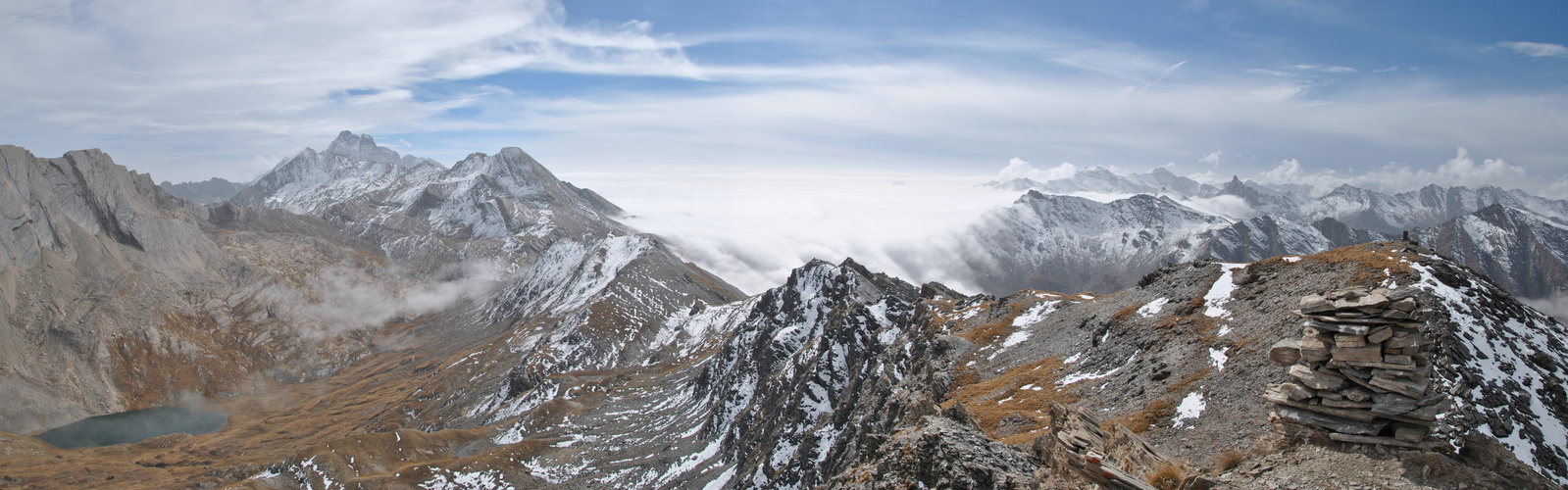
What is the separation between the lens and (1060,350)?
204 ft

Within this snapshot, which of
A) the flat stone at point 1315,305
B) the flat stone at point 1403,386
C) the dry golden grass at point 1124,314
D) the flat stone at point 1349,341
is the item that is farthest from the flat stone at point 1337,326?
the dry golden grass at point 1124,314

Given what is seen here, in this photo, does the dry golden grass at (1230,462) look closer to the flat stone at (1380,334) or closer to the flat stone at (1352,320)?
the flat stone at (1352,320)

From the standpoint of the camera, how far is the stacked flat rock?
728 inches

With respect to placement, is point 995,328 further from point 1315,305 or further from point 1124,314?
point 1315,305

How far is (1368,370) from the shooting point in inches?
763

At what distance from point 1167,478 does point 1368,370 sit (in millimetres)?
6455

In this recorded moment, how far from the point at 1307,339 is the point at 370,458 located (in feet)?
559

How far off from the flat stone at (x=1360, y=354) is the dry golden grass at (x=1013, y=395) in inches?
701

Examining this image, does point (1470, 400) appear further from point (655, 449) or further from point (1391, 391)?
point (655, 449)

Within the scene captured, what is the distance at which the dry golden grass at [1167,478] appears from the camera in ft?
67.8

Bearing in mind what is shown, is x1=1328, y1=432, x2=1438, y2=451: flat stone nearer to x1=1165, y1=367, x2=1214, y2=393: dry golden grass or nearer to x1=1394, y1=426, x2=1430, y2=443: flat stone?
x1=1394, y1=426, x2=1430, y2=443: flat stone

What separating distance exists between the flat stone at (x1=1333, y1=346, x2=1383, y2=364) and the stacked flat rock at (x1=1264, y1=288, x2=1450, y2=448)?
0.02 m

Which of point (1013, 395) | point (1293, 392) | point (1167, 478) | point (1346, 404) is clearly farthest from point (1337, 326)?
point (1013, 395)

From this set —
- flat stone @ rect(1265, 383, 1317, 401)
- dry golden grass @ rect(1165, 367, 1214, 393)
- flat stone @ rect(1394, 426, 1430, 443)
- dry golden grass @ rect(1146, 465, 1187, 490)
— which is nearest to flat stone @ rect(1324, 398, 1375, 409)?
flat stone @ rect(1265, 383, 1317, 401)
